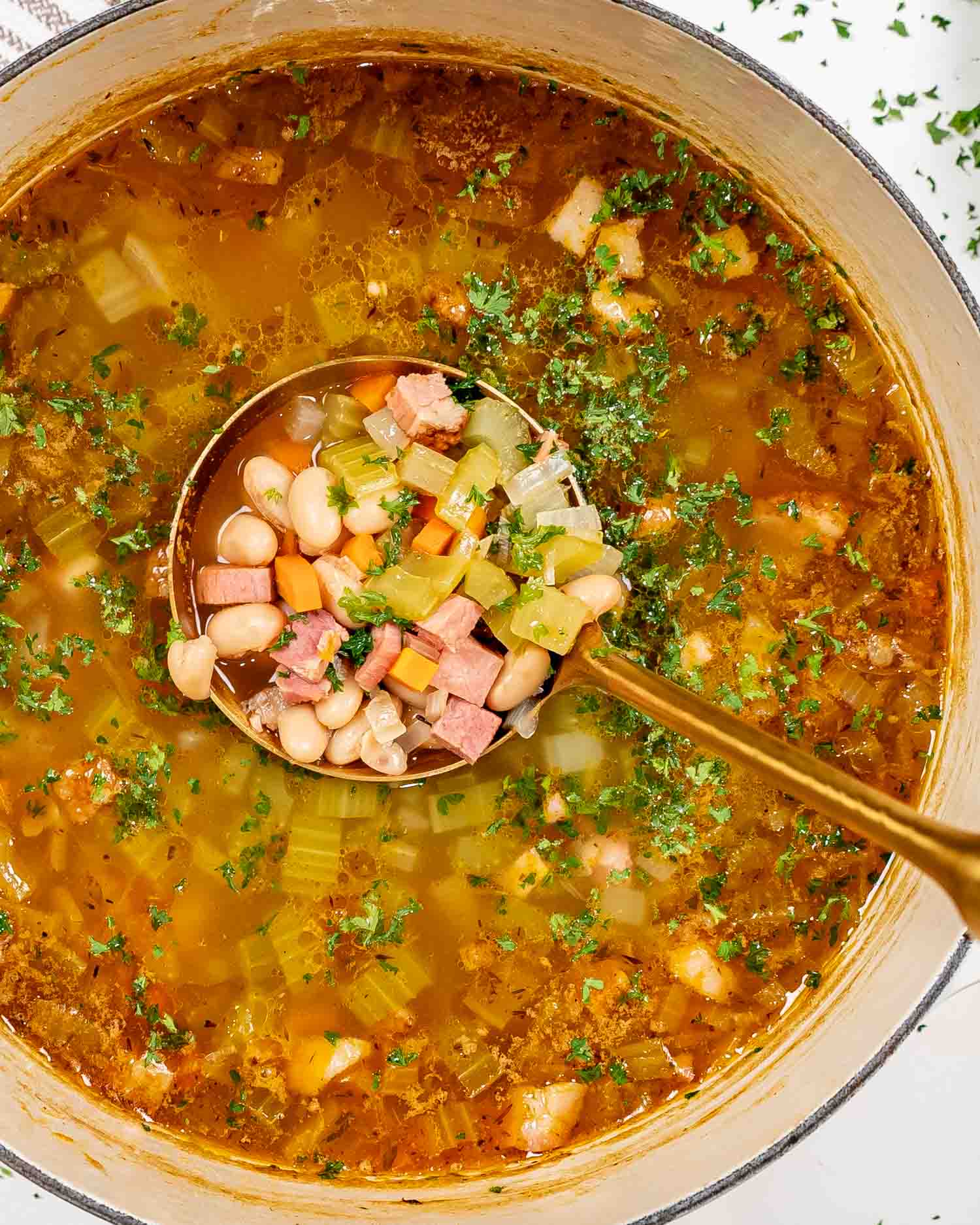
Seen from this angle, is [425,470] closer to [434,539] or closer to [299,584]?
[434,539]

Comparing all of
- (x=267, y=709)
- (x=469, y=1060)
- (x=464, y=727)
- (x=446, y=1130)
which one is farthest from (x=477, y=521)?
(x=446, y=1130)

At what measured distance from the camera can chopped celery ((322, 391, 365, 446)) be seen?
2824mm

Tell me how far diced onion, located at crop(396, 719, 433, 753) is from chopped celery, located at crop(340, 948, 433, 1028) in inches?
24.4

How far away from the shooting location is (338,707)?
2.70 meters

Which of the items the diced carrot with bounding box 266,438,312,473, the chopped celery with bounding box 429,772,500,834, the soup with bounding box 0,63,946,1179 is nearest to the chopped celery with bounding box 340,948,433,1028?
the soup with bounding box 0,63,946,1179

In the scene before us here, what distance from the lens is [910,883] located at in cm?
299

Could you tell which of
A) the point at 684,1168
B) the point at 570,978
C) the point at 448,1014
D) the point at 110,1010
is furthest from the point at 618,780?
the point at 110,1010

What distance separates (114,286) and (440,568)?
1.23 m

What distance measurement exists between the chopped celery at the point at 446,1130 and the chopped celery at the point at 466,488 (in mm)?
1643

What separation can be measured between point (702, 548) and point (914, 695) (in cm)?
75

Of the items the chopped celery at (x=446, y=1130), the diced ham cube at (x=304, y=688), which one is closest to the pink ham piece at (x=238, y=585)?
the diced ham cube at (x=304, y=688)

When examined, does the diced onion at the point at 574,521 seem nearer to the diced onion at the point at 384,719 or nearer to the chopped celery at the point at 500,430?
the chopped celery at the point at 500,430

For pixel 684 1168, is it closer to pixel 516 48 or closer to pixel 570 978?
pixel 570 978

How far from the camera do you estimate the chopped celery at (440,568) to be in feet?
8.62
